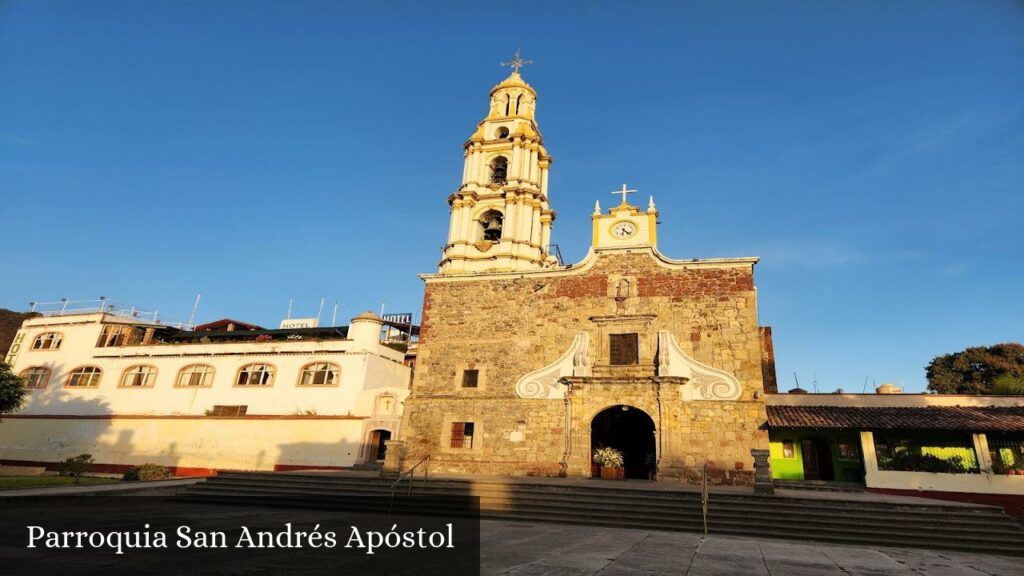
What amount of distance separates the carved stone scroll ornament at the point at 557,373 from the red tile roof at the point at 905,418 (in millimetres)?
7206

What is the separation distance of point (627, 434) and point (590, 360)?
13.5 feet

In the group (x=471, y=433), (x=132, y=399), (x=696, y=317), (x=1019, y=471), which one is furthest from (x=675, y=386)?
(x=132, y=399)

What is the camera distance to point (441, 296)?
24344 millimetres

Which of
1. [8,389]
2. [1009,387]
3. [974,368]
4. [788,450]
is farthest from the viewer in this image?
[974,368]

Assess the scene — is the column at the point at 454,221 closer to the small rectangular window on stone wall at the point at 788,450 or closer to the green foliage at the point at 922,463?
the small rectangular window on stone wall at the point at 788,450

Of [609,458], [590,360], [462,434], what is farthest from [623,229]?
[462,434]

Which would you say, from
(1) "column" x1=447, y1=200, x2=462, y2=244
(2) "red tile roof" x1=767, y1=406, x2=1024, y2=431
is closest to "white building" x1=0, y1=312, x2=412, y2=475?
(1) "column" x1=447, y1=200, x2=462, y2=244

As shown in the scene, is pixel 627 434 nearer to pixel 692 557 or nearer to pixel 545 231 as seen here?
pixel 692 557

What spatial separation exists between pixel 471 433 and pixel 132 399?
73.1 ft

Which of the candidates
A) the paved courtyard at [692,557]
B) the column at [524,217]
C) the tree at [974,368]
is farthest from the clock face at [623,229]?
the tree at [974,368]

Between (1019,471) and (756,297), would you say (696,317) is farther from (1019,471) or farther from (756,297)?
(1019,471)

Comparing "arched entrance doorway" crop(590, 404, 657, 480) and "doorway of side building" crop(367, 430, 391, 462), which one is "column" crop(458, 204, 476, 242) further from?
"arched entrance doorway" crop(590, 404, 657, 480)

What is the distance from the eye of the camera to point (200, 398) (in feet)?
95.3

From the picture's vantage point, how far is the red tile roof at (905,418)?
17516 millimetres
